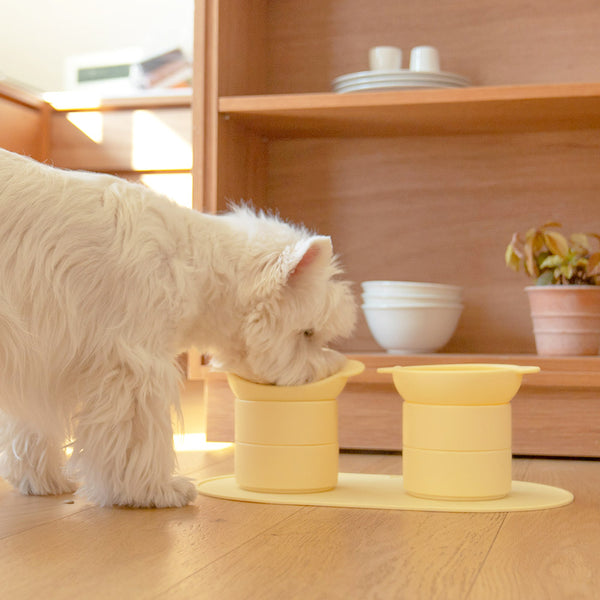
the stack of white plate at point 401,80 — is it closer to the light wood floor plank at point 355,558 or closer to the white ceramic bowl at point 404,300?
the white ceramic bowl at point 404,300

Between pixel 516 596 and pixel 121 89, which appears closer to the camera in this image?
pixel 516 596

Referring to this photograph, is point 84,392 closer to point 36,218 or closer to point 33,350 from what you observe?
point 33,350

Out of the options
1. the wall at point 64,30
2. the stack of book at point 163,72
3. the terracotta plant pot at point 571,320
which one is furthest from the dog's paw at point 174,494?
the wall at point 64,30

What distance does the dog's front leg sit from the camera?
1.41m


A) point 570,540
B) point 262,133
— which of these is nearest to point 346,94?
point 262,133

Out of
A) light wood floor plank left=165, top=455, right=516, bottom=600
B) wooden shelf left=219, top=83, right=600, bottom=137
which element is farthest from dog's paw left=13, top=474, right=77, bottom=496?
wooden shelf left=219, top=83, right=600, bottom=137

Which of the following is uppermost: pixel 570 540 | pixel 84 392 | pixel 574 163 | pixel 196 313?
pixel 574 163

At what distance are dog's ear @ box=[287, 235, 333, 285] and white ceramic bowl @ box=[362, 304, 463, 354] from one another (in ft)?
2.43

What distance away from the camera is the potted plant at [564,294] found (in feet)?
7.12

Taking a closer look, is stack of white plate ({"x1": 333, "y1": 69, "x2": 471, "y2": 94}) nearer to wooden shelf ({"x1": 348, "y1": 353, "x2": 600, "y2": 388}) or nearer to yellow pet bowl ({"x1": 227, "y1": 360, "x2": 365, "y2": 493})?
wooden shelf ({"x1": 348, "y1": 353, "x2": 600, "y2": 388})

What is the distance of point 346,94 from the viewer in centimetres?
226

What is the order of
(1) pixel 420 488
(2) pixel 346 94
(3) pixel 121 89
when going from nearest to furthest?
(1) pixel 420 488 < (2) pixel 346 94 < (3) pixel 121 89

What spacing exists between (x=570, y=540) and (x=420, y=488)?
31 centimetres

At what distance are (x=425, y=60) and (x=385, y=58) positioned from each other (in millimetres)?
111
